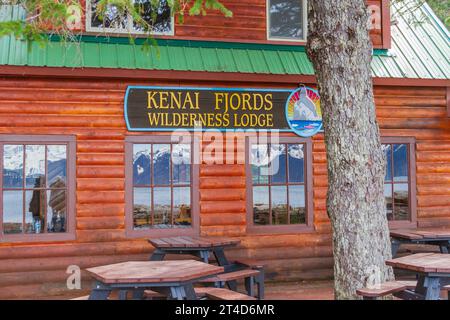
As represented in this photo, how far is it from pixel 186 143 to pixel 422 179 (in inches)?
158

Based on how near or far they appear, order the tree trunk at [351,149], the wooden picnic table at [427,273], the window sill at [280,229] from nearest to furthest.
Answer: the wooden picnic table at [427,273] → the tree trunk at [351,149] → the window sill at [280,229]

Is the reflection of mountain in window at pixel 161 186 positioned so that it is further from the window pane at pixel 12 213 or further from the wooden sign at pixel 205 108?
the window pane at pixel 12 213

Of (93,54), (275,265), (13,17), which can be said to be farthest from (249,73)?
(13,17)

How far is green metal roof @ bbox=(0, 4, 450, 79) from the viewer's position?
321 inches

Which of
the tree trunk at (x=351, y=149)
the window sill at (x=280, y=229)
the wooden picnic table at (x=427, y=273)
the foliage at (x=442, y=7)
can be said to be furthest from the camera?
the foliage at (x=442, y=7)

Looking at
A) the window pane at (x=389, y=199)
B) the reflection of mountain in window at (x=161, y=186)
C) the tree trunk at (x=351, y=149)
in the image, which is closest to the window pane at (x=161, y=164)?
the reflection of mountain in window at (x=161, y=186)

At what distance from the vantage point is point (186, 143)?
8.73 meters

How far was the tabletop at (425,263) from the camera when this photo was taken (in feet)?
17.4

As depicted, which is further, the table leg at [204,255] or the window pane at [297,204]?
the window pane at [297,204]

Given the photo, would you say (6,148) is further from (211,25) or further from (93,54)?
(211,25)

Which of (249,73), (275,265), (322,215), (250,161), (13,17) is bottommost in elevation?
(275,265)

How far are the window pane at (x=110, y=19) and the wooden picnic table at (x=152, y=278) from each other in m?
4.53

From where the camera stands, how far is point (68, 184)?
26.9 feet

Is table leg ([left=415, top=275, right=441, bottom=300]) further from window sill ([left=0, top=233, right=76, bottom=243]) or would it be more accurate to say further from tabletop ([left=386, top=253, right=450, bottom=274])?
window sill ([left=0, top=233, right=76, bottom=243])
